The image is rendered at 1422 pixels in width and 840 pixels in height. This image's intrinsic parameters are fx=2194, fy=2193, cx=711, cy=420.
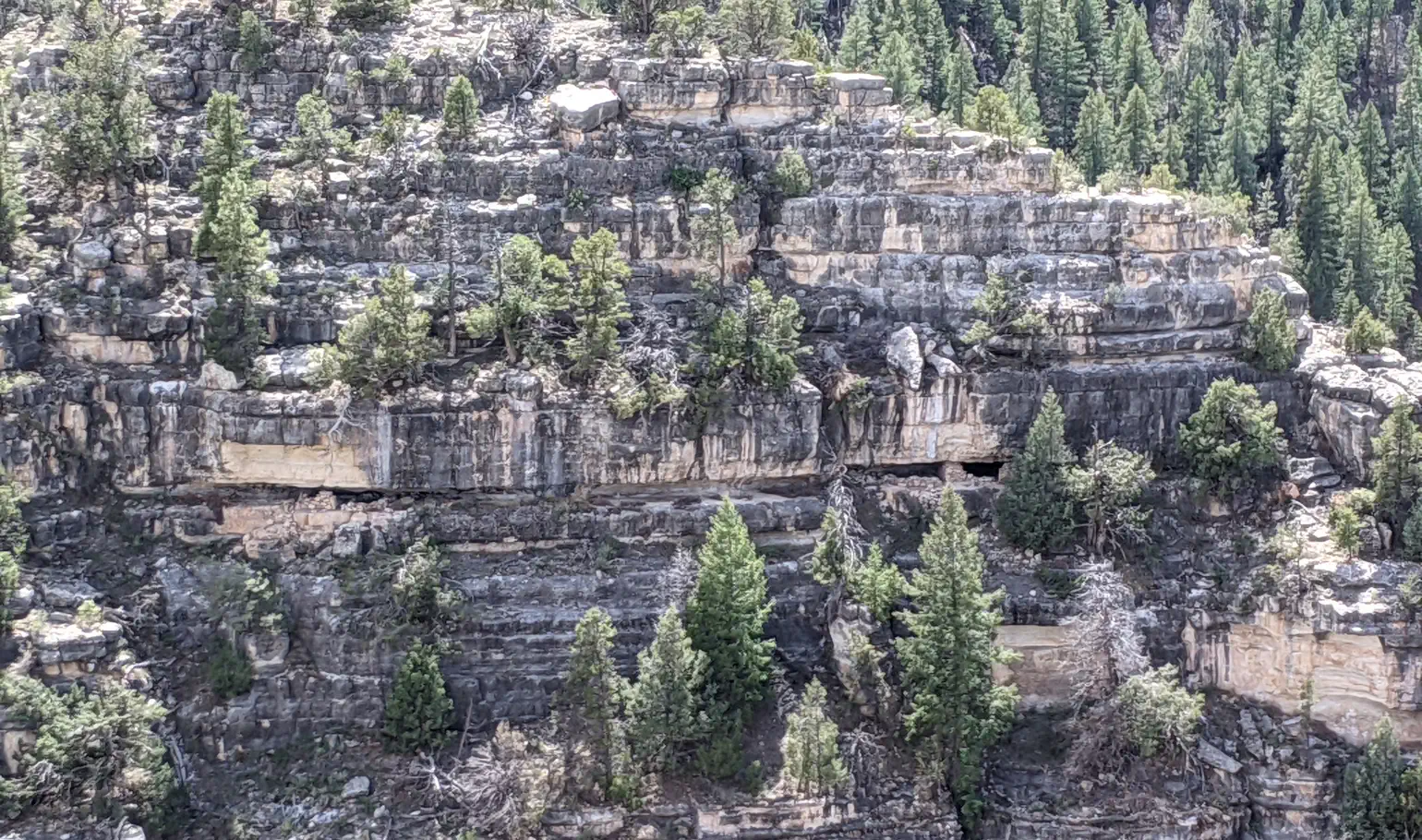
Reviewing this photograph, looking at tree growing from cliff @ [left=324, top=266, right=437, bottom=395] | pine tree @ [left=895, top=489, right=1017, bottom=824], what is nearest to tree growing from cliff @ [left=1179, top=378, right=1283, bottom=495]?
pine tree @ [left=895, top=489, right=1017, bottom=824]

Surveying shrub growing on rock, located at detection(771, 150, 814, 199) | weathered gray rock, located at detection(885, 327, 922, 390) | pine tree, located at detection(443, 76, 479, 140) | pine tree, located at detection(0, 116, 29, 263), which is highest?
pine tree, located at detection(443, 76, 479, 140)

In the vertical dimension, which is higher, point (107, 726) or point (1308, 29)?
point (1308, 29)

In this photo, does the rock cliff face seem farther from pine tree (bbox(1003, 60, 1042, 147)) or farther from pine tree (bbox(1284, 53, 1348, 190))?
pine tree (bbox(1284, 53, 1348, 190))

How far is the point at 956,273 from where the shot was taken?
71688 millimetres

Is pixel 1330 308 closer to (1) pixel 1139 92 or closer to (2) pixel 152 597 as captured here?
(1) pixel 1139 92

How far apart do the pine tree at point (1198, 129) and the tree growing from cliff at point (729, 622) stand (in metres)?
38.4

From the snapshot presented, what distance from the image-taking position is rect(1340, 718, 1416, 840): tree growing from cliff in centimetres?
6144

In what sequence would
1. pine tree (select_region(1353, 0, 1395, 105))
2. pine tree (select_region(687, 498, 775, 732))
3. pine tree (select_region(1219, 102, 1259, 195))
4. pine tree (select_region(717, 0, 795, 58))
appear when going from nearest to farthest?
pine tree (select_region(687, 498, 775, 732)) → pine tree (select_region(717, 0, 795, 58)) → pine tree (select_region(1219, 102, 1259, 195)) → pine tree (select_region(1353, 0, 1395, 105))

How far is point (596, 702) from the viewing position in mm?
61469

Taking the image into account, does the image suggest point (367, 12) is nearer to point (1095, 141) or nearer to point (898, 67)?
point (898, 67)

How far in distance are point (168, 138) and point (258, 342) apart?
9.96 metres

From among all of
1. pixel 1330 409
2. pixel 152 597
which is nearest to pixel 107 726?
pixel 152 597

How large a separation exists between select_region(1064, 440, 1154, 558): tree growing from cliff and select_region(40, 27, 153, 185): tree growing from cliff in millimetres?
31793

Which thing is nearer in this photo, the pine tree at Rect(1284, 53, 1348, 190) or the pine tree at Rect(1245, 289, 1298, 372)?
the pine tree at Rect(1245, 289, 1298, 372)
